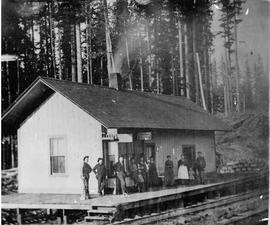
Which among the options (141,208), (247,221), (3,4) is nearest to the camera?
(3,4)

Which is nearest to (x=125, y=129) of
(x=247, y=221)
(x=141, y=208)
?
(x=141, y=208)

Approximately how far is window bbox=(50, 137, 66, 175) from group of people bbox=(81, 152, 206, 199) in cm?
17

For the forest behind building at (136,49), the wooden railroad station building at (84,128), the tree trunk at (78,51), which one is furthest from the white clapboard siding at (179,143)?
the tree trunk at (78,51)

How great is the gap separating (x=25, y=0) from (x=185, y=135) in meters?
2.25

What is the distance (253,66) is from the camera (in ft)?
16.6

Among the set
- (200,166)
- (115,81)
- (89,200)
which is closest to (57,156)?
(89,200)

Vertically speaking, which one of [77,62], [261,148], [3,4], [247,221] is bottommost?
[247,221]

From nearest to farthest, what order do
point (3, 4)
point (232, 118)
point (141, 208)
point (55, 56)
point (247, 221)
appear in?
1. point (3, 4)
2. point (55, 56)
3. point (141, 208)
4. point (247, 221)
5. point (232, 118)

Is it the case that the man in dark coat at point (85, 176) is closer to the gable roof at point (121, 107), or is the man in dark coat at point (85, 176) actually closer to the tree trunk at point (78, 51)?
the gable roof at point (121, 107)

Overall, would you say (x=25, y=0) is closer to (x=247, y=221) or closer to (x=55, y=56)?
(x=55, y=56)

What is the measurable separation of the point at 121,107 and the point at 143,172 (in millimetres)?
620

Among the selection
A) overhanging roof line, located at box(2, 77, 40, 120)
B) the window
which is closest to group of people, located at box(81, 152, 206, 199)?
the window

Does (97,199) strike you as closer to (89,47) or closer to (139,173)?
(139,173)

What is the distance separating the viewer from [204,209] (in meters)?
4.41
